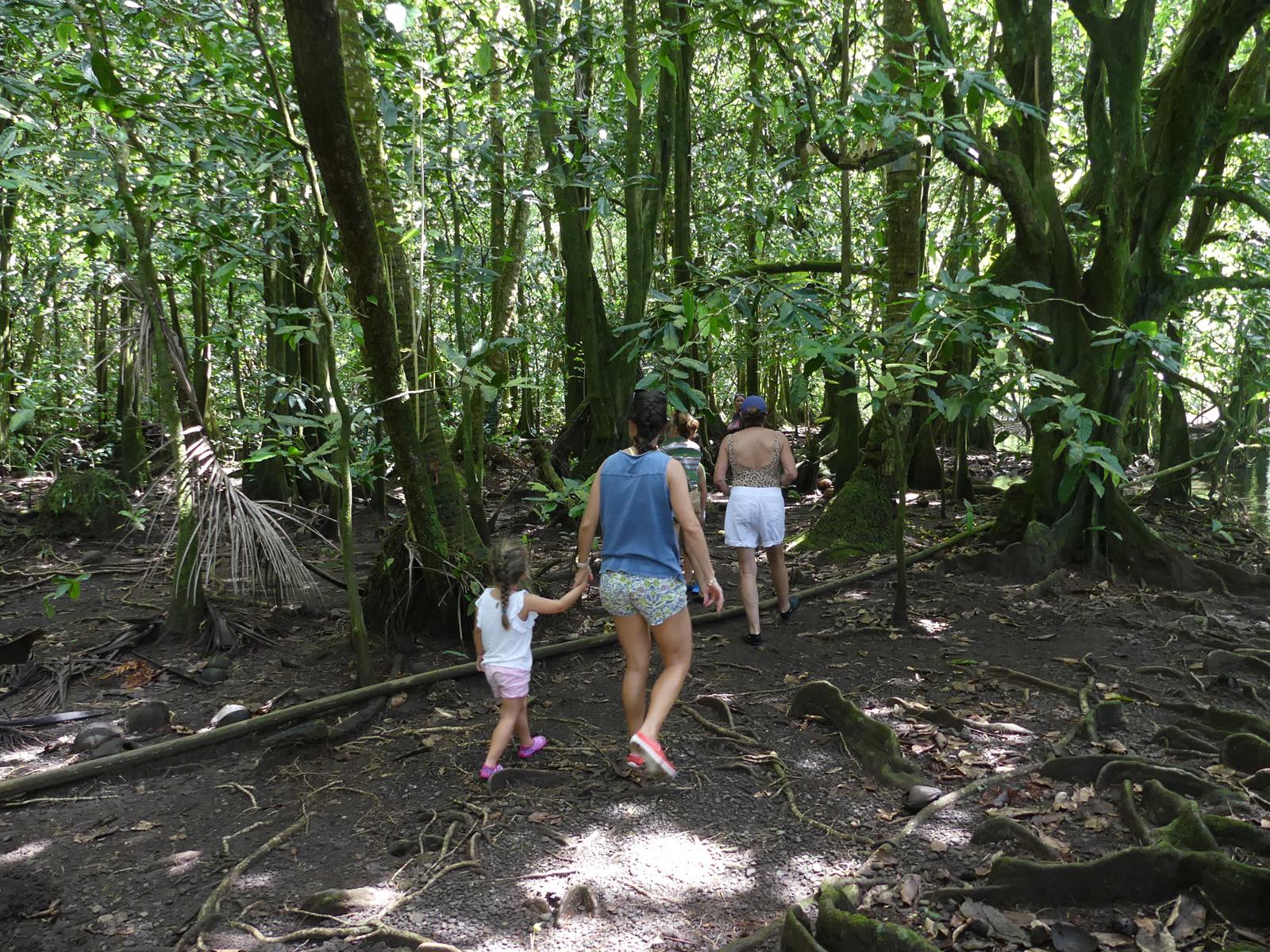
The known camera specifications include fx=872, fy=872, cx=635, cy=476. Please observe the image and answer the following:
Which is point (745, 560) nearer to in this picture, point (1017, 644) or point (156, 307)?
point (1017, 644)

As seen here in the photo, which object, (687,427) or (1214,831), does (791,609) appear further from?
(1214,831)

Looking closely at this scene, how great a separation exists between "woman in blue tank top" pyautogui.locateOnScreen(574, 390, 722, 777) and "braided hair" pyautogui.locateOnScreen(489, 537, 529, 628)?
321 mm

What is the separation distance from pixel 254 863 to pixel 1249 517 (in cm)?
1540

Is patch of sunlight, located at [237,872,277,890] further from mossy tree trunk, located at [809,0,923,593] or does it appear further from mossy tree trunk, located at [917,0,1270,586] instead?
mossy tree trunk, located at [917,0,1270,586]

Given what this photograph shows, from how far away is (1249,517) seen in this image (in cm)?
1402

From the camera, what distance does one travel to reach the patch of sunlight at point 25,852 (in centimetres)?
398

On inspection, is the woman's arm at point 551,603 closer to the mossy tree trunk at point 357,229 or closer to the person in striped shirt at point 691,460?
the mossy tree trunk at point 357,229

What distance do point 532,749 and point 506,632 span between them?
783 mm

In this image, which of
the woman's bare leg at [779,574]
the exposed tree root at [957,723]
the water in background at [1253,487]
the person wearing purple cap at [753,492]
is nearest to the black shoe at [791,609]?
the woman's bare leg at [779,574]

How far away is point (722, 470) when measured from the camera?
22.8 ft

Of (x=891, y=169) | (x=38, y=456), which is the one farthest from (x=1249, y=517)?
(x=38, y=456)

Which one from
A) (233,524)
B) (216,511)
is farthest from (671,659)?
(216,511)

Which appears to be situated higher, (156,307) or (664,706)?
(156,307)

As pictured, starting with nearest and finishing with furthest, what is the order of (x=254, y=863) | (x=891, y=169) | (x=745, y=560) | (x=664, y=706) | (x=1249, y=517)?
(x=254, y=863) < (x=664, y=706) < (x=745, y=560) < (x=891, y=169) < (x=1249, y=517)
